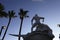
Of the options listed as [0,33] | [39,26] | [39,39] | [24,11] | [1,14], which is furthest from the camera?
[24,11]

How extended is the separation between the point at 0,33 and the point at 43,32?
23050mm

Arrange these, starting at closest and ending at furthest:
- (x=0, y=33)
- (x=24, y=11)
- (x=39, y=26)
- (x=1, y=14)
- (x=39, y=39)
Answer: (x=39, y=39) < (x=39, y=26) < (x=1, y=14) < (x=0, y=33) < (x=24, y=11)

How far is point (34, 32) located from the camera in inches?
1102

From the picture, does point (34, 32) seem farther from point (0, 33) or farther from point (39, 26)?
point (0, 33)

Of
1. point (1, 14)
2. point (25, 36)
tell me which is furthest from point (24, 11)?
point (25, 36)

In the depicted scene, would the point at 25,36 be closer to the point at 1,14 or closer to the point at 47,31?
the point at 47,31

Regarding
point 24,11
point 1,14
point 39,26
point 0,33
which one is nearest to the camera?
point 39,26

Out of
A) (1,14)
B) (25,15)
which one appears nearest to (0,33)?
(25,15)

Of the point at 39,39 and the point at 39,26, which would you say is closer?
the point at 39,39

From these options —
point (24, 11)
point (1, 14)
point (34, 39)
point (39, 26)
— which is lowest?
point (34, 39)

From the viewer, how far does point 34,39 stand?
2767 centimetres

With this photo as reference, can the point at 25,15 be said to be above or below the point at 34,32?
above

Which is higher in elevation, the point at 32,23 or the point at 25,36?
the point at 32,23

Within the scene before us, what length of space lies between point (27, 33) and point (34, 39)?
210 centimetres
